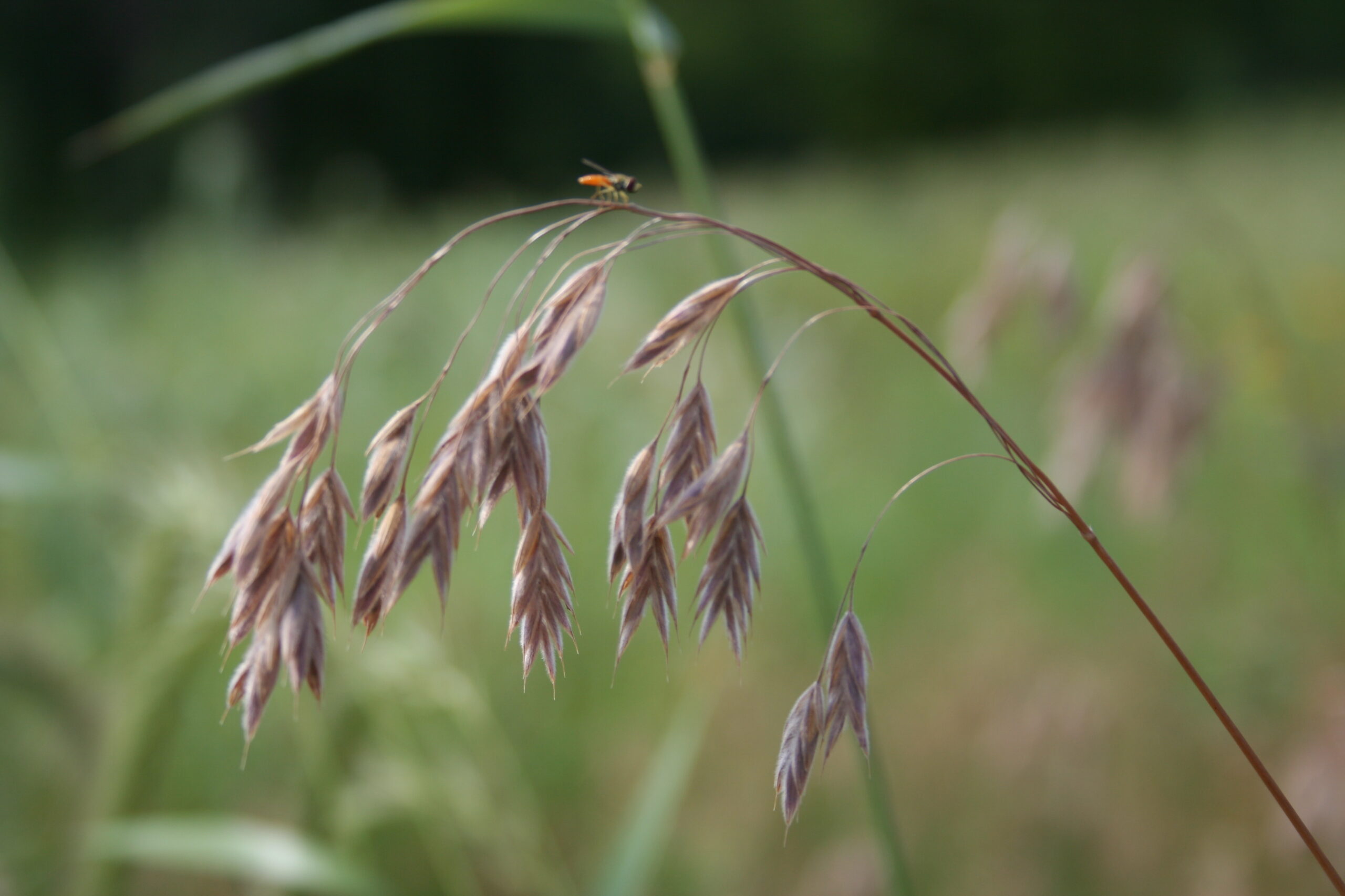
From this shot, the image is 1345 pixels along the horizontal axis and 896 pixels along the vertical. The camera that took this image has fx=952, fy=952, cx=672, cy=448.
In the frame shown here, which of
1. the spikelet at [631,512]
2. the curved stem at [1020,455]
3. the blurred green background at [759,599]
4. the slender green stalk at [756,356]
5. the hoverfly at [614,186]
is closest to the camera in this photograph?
the curved stem at [1020,455]

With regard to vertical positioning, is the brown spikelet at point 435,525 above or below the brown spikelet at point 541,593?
above

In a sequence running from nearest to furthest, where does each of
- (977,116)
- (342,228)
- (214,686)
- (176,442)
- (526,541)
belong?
(526,541) → (214,686) → (176,442) → (342,228) → (977,116)

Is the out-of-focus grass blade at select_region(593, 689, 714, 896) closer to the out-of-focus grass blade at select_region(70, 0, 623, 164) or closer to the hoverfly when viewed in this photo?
the hoverfly

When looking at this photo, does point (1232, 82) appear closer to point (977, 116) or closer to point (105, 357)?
point (977, 116)

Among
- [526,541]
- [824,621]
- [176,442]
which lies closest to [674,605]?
[526,541]

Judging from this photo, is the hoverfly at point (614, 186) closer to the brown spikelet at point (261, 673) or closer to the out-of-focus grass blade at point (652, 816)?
the brown spikelet at point (261, 673)

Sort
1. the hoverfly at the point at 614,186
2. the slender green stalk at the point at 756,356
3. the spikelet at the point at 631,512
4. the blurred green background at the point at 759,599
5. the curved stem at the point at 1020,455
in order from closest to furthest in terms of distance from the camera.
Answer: the curved stem at the point at 1020,455, the spikelet at the point at 631,512, the hoverfly at the point at 614,186, the slender green stalk at the point at 756,356, the blurred green background at the point at 759,599

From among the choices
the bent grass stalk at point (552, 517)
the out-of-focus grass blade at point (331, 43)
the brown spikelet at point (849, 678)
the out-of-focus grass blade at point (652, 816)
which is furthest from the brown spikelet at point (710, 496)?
the out-of-focus grass blade at point (652, 816)
